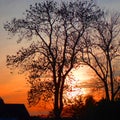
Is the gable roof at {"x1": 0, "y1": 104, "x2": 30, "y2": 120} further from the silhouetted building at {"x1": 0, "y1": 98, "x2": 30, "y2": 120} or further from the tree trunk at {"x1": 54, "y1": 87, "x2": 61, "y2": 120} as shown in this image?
the tree trunk at {"x1": 54, "y1": 87, "x2": 61, "y2": 120}

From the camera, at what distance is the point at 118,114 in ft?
156

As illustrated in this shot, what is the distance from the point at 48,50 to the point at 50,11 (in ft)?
13.7

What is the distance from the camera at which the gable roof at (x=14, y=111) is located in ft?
174

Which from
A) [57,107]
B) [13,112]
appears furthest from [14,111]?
[57,107]

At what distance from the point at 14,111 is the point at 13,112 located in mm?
309

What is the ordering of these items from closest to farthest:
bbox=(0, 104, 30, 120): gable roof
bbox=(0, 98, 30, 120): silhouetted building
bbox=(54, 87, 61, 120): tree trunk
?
bbox=(54, 87, 61, 120): tree trunk → bbox=(0, 98, 30, 120): silhouetted building → bbox=(0, 104, 30, 120): gable roof

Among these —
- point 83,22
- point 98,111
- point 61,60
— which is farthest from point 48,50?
point 98,111

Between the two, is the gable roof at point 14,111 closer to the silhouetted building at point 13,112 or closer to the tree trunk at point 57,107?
the silhouetted building at point 13,112

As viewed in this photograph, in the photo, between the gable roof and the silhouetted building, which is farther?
the gable roof

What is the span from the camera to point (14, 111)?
177 ft

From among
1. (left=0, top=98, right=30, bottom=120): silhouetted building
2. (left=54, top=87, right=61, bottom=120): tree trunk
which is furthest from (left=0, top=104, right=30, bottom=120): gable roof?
(left=54, top=87, right=61, bottom=120): tree trunk

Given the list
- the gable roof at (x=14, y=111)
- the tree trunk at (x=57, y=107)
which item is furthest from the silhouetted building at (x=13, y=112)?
the tree trunk at (x=57, y=107)

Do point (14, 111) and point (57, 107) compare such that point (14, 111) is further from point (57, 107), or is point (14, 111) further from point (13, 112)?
point (57, 107)

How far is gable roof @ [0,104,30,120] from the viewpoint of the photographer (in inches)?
2088
